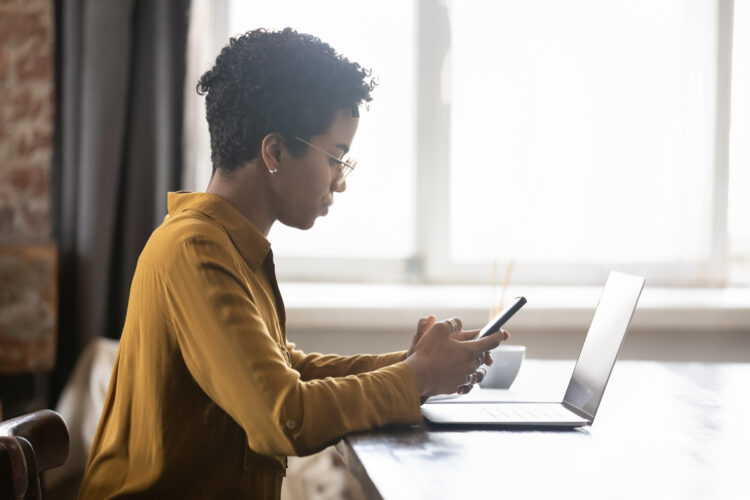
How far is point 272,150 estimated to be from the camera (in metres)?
1.17

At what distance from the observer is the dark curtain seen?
214cm

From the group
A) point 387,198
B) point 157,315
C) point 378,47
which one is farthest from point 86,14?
point 157,315

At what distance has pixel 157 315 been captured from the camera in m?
1.03

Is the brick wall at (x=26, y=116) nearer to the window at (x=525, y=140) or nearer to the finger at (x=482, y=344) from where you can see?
the window at (x=525, y=140)

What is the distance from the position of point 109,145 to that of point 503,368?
52.3 inches

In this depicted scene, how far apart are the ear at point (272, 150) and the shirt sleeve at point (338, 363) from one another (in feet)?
1.17

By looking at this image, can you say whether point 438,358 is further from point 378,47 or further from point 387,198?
point 378,47

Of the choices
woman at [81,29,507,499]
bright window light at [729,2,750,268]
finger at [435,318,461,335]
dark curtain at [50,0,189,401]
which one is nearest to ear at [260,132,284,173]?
woman at [81,29,507,499]

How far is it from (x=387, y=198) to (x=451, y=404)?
4.47 feet

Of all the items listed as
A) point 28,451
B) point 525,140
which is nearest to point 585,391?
point 28,451

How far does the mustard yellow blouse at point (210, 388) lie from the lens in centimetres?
94

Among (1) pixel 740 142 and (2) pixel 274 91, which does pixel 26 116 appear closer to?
(2) pixel 274 91

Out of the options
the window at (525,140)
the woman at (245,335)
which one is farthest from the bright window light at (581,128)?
the woman at (245,335)

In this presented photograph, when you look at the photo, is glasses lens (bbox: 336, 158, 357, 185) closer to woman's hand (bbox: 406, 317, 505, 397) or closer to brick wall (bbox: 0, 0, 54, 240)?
woman's hand (bbox: 406, 317, 505, 397)
